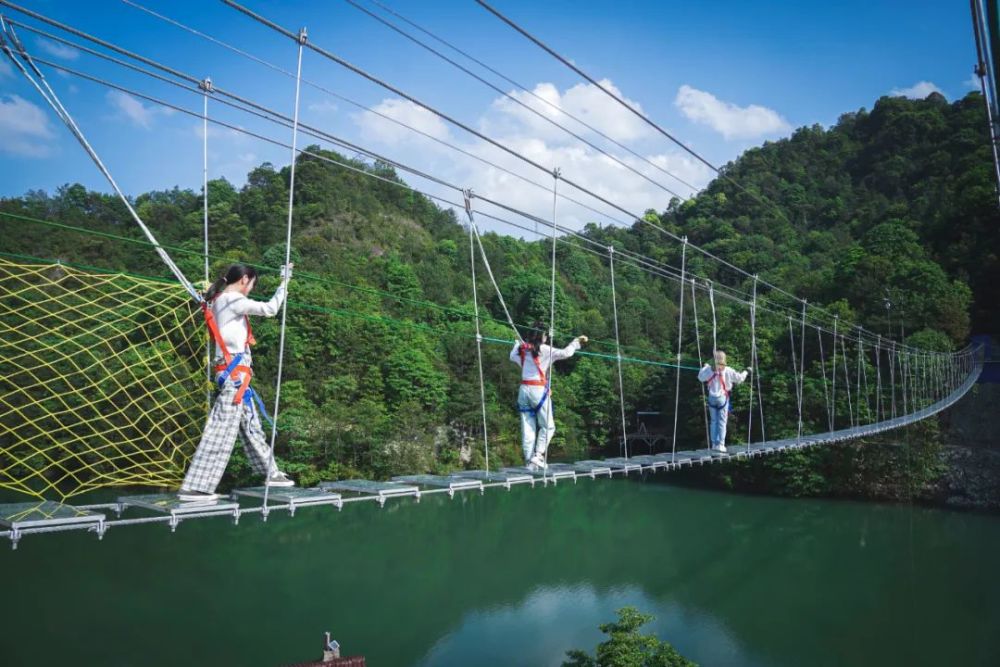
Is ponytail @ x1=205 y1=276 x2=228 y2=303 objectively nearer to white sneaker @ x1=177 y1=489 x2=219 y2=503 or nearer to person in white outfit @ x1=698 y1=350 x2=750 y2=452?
white sneaker @ x1=177 y1=489 x2=219 y2=503

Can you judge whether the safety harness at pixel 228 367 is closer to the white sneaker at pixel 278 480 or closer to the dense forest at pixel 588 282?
the white sneaker at pixel 278 480

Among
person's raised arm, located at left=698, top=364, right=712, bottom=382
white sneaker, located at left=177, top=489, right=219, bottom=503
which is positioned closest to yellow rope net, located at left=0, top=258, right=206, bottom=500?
white sneaker, located at left=177, top=489, right=219, bottom=503

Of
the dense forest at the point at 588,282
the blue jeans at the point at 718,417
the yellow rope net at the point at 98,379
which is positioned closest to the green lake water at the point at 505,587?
the yellow rope net at the point at 98,379

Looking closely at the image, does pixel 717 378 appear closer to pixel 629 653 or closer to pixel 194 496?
pixel 629 653

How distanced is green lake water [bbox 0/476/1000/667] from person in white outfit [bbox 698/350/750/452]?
3.42 metres

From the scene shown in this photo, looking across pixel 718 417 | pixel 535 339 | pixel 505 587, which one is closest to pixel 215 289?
pixel 535 339

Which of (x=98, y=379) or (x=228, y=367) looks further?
(x=98, y=379)

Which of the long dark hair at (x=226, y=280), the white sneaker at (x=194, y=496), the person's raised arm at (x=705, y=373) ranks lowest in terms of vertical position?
the white sneaker at (x=194, y=496)

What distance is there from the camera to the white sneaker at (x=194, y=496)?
2775 millimetres

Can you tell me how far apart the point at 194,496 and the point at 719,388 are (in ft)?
15.6

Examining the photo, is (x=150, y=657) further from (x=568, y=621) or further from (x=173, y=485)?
(x=173, y=485)

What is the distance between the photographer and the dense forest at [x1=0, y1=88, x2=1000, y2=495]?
53.3ft

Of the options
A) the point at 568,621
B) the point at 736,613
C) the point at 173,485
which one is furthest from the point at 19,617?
the point at 736,613

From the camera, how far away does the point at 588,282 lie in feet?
101
